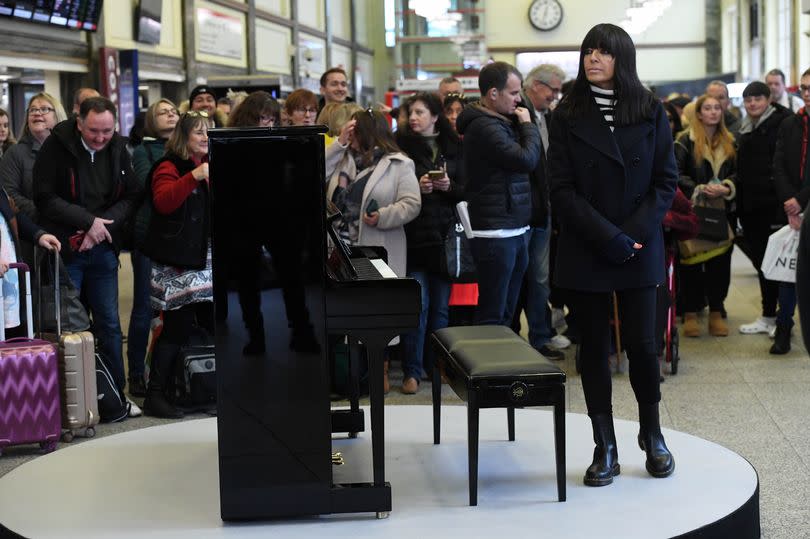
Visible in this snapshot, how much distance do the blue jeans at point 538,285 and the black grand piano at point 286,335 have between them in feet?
9.90

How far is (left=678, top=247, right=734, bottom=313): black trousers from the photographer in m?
7.45

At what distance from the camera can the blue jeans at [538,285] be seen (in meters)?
6.60

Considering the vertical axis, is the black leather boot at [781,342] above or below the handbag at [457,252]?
below

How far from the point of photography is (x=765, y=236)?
24.6 feet

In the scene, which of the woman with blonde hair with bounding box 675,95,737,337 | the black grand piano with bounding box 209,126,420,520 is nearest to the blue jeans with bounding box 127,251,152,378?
the black grand piano with bounding box 209,126,420,520

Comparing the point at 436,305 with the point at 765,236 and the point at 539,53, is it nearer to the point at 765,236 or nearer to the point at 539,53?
the point at 765,236

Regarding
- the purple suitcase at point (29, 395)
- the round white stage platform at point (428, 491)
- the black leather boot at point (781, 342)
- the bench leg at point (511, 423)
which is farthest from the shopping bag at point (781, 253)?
the purple suitcase at point (29, 395)

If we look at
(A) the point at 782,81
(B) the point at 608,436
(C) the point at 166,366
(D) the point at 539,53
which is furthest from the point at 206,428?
(D) the point at 539,53

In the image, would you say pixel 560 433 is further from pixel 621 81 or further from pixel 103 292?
pixel 103 292

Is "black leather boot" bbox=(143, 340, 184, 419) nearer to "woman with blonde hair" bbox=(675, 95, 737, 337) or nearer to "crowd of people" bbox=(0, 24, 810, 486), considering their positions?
"crowd of people" bbox=(0, 24, 810, 486)

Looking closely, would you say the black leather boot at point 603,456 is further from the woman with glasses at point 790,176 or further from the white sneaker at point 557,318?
the white sneaker at point 557,318

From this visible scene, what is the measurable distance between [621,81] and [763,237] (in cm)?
397

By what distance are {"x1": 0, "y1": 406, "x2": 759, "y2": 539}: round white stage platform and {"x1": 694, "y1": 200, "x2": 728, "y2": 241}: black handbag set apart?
2724 millimetres

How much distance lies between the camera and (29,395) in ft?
16.3
